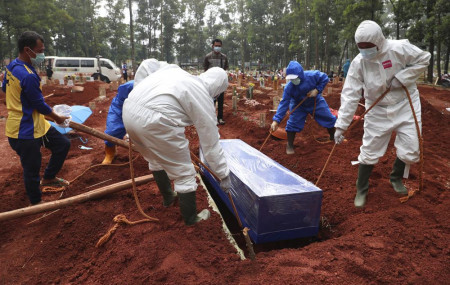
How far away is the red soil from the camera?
2.12 metres

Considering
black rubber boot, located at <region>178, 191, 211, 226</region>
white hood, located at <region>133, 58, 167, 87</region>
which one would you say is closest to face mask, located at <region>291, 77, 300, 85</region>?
white hood, located at <region>133, 58, 167, 87</region>

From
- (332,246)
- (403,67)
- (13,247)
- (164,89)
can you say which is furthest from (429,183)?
(13,247)

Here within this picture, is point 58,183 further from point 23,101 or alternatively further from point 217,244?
point 217,244

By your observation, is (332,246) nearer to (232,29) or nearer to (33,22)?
(33,22)

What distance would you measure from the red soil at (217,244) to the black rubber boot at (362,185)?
0.09 meters

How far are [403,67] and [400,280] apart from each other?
2045mm

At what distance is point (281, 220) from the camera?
2.66 metres

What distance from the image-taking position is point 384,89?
3062 mm

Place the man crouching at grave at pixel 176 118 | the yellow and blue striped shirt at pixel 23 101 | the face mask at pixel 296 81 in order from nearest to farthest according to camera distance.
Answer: the man crouching at grave at pixel 176 118
the yellow and blue striped shirt at pixel 23 101
the face mask at pixel 296 81

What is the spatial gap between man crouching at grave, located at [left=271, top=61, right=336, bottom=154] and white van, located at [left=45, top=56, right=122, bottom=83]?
21023mm

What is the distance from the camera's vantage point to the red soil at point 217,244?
2.12m

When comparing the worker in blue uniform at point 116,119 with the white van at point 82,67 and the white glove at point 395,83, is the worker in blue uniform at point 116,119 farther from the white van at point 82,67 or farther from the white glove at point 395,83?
the white van at point 82,67

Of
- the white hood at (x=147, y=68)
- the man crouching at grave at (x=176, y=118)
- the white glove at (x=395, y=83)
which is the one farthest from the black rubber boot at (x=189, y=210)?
the white glove at (x=395, y=83)

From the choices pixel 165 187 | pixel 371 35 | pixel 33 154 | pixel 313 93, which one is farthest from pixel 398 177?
pixel 33 154
